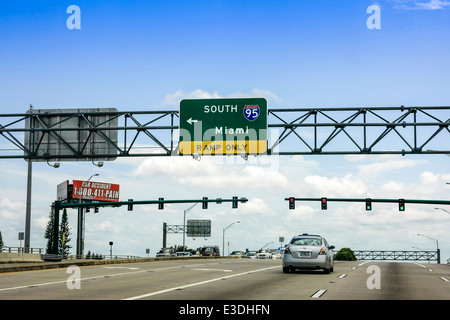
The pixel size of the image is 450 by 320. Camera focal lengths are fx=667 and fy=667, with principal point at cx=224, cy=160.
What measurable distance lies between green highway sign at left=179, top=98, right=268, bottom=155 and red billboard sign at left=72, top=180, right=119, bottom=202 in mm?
77314

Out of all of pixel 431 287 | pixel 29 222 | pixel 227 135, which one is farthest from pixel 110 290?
pixel 29 222

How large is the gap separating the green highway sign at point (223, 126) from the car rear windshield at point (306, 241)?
5.96 metres

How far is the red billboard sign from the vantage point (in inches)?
4272

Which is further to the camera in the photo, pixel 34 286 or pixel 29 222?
pixel 29 222

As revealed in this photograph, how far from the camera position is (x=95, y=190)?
112m

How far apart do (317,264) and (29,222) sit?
102 feet

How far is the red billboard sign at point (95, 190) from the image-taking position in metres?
108

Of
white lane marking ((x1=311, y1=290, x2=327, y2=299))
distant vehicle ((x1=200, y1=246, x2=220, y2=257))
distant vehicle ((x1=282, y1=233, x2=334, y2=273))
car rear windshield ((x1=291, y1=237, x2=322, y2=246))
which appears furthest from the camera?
distant vehicle ((x1=200, y1=246, x2=220, y2=257))

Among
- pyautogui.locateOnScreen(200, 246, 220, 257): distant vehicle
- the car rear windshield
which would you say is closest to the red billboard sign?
pyautogui.locateOnScreen(200, 246, 220, 257): distant vehicle

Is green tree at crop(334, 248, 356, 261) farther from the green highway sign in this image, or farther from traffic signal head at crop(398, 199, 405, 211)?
the green highway sign

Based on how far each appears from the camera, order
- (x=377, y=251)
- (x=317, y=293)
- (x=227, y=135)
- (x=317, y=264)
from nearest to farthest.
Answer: (x=317, y=293), (x=317, y=264), (x=227, y=135), (x=377, y=251)

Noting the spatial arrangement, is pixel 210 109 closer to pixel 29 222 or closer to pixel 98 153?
pixel 98 153

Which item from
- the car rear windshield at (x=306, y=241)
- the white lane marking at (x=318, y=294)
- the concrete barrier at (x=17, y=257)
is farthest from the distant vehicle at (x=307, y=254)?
the concrete barrier at (x=17, y=257)
